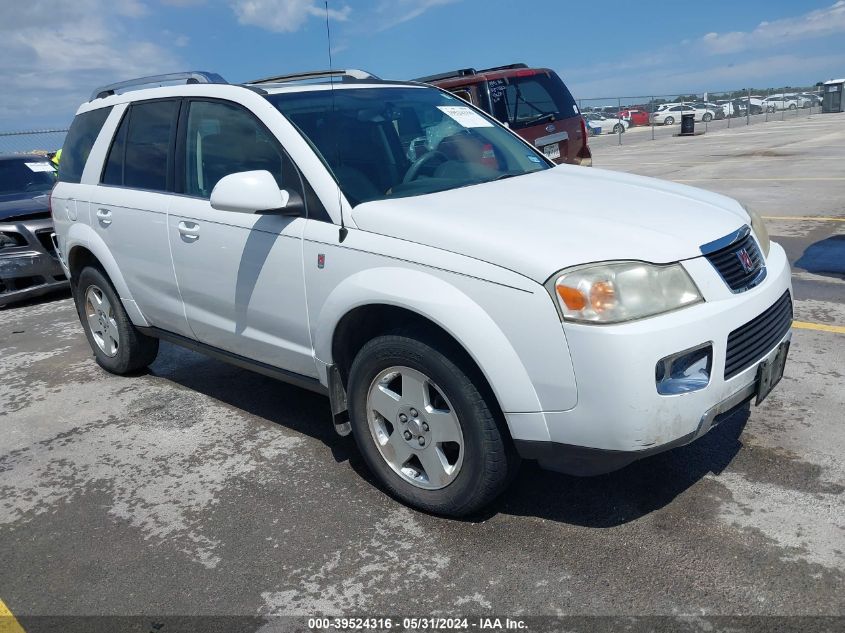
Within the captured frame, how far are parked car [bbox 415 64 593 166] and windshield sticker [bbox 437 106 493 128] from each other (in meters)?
5.07

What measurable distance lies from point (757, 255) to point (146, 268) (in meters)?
3.24

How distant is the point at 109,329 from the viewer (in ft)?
16.8

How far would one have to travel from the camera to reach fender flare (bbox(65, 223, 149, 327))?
4.63 meters

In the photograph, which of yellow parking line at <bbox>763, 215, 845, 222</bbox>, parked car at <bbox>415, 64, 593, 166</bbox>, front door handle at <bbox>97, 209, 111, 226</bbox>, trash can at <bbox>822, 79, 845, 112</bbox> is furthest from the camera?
trash can at <bbox>822, 79, 845, 112</bbox>

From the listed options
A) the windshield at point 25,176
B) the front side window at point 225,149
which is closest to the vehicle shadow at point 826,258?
the front side window at point 225,149

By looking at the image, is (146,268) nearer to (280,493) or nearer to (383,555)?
(280,493)

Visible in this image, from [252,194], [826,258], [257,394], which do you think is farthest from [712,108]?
[252,194]

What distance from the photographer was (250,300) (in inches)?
144

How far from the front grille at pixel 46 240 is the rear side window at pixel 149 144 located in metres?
3.71

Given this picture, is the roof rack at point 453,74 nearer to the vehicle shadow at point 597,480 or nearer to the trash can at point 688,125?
the vehicle shadow at point 597,480

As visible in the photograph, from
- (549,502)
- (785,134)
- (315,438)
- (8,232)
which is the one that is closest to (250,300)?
(315,438)

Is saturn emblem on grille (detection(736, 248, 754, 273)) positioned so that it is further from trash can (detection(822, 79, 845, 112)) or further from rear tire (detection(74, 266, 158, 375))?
trash can (detection(822, 79, 845, 112))

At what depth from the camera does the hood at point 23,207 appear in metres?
7.82

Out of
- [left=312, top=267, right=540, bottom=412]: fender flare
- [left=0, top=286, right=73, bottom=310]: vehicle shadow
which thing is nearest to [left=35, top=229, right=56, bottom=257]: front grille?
[left=0, top=286, right=73, bottom=310]: vehicle shadow
